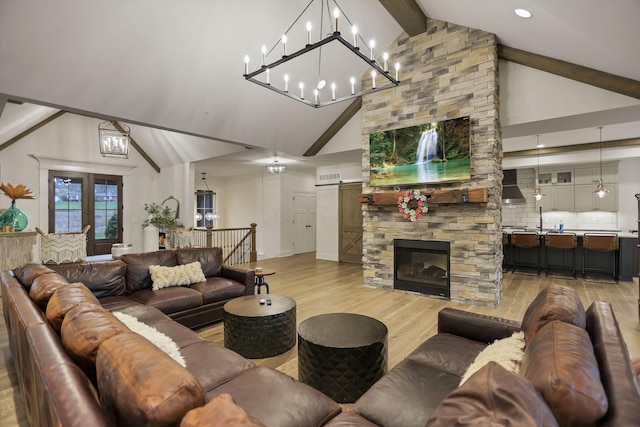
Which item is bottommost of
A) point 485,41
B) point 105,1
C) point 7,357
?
point 7,357

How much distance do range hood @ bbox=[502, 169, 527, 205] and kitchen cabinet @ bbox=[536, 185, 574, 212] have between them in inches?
19.3

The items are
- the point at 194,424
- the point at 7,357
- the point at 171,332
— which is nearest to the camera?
the point at 194,424

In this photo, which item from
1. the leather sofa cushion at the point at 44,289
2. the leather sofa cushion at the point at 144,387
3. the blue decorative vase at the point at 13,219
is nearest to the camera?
the leather sofa cushion at the point at 144,387

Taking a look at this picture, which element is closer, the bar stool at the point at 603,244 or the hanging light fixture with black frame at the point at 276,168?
the bar stool at the point at 603,244

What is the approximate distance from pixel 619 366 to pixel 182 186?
887 centimetres

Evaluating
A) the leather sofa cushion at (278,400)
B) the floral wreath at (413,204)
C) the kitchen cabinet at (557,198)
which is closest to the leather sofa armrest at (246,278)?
the leather sofa cushion at (278,400)

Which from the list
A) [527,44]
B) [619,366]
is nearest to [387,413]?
[619,366]

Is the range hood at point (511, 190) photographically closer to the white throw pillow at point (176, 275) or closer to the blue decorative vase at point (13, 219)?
the white throw pillow at point (176, 275)

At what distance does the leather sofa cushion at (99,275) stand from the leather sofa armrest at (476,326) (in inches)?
133

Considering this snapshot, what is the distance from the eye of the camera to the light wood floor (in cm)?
284

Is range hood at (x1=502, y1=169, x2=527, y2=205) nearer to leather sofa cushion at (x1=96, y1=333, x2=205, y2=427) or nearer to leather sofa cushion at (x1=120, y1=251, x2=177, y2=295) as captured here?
leather sofa cushion at (x1=120, y1=251, x2=177, y2=295)

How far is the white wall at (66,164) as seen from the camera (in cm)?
699

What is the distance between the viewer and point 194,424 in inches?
33.5

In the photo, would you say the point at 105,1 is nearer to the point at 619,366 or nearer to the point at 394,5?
the point at 394,5
